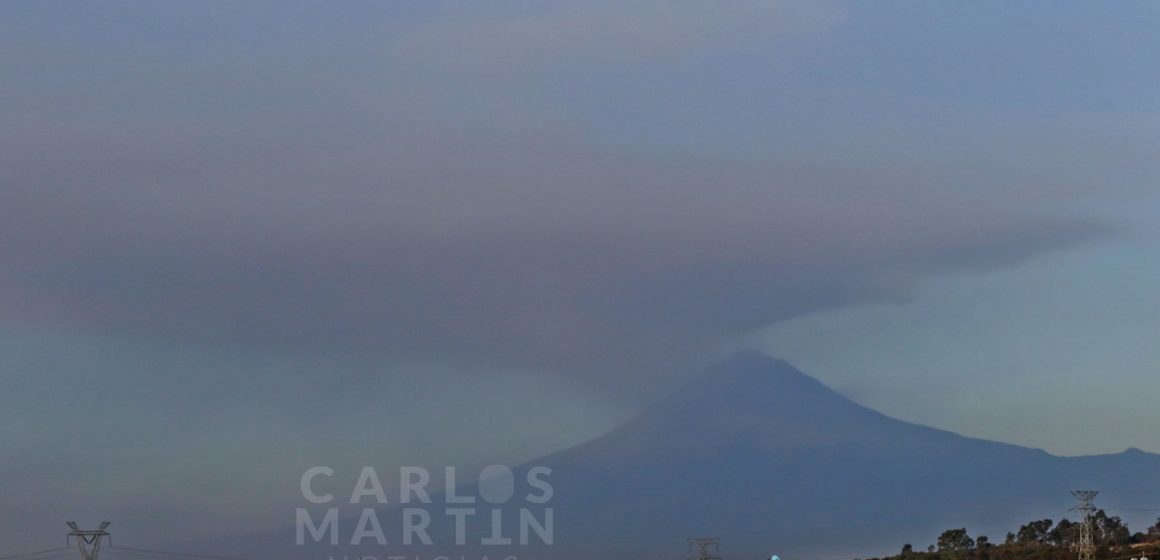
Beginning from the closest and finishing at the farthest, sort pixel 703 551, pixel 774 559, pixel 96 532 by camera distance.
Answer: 1. pixel 774 559
2. pixel 96 532
3. pixel 703 551

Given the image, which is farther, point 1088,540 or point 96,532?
point 1088,540

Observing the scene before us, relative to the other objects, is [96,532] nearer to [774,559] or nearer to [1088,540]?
[774,559]

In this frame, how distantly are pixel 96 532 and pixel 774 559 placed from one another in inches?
2742

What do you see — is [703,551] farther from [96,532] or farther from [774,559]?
[774,559]

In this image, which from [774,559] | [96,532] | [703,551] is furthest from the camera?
[703,551]

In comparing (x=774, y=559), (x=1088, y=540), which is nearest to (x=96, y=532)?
(x=774, y=559)

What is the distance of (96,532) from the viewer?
468ft

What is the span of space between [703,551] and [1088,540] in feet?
144

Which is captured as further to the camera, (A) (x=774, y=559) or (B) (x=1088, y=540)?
(B) (x=1088, y=540)

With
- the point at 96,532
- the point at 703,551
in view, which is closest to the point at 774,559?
the point at 96,532

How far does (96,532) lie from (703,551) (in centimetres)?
7803

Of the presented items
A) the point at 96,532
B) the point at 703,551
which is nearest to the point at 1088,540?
the point at 703,551

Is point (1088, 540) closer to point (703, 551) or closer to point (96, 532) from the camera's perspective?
point (703, 551)

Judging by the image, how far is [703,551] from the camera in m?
199
